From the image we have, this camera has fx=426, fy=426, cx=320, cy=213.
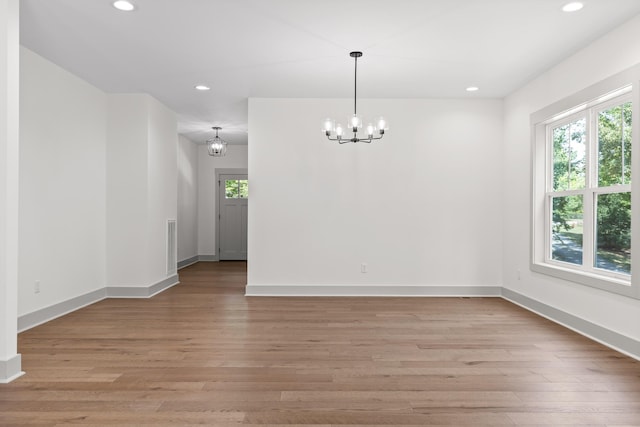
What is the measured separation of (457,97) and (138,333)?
485cm

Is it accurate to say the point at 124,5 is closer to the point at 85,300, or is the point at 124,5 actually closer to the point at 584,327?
the point at 85,300

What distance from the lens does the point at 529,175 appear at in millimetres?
5125

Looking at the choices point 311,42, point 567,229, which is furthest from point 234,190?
point 567,229

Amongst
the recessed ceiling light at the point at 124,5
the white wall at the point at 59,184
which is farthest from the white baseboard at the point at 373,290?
the recessed ceiling light at the point at 124,5

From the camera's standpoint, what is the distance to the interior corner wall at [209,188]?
10062 mm

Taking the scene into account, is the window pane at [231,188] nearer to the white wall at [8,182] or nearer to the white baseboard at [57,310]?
the white baseboard at [57,310]

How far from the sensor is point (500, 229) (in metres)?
5.90

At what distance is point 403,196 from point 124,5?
3.99 m

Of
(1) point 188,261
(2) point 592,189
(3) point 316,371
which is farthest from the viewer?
(1) point 188,261

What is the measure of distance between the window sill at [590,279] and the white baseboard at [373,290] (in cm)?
108

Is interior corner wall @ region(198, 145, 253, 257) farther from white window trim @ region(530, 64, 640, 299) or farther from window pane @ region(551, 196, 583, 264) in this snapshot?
window pane @ region(551, 196, 583, 264)

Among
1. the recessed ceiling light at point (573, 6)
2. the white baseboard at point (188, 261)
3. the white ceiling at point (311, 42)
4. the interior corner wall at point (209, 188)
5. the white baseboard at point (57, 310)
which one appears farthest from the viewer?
the interior corner wall at point (209, 188)

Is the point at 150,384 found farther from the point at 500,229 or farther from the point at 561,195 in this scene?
the point at 500,229

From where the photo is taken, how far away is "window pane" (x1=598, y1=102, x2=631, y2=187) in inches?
144
